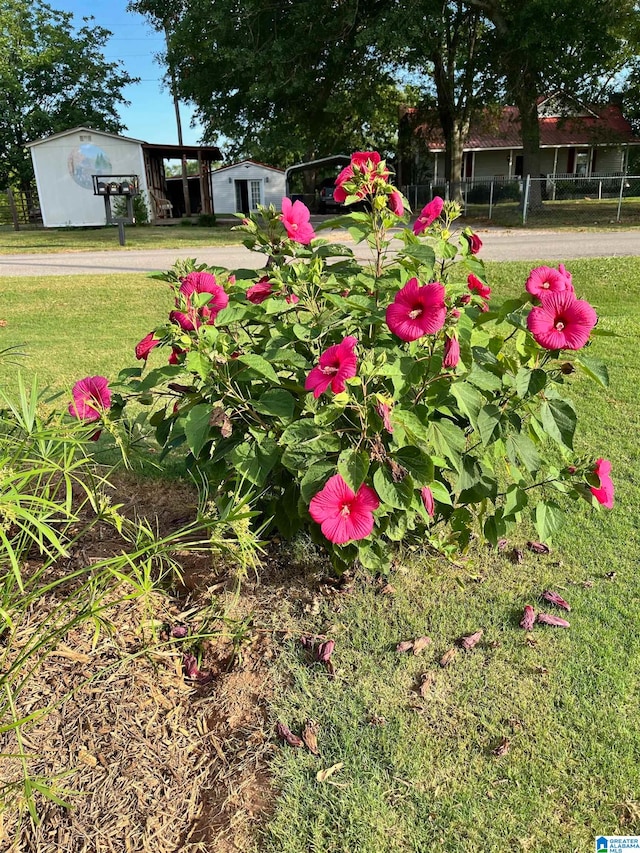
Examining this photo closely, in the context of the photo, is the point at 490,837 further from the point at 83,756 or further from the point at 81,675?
the point at 81,675

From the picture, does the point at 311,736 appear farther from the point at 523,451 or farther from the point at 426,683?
the point at 523,451

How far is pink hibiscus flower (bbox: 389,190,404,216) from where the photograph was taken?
6.21ft

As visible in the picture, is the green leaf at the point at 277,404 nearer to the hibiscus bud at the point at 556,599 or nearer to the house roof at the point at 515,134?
the hibiscus bud at the point at 556,599

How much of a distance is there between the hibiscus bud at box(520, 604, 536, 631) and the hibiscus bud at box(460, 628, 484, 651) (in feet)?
0.52

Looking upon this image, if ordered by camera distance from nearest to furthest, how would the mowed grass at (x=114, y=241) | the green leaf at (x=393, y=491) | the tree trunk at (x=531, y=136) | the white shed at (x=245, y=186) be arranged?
the green leaf at (x=393, y=491), the mowed grass at (x=114, y=241), the tree trunk at (x=531, y=136), the white shed at (x=245, y=186)

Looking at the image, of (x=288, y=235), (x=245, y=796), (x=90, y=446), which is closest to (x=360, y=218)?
(x=288, y=235)

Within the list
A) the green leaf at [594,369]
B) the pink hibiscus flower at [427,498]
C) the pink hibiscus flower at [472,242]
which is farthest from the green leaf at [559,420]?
the pink hibiscus flower at [472,242]

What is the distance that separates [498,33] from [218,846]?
69.0 feet

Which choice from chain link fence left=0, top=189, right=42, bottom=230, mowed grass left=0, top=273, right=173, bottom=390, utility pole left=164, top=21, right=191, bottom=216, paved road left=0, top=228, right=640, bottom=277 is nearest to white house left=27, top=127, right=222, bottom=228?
utility pole left=164, top=21, right=191, bottom=216

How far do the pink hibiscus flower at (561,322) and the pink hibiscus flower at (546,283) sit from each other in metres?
0.04

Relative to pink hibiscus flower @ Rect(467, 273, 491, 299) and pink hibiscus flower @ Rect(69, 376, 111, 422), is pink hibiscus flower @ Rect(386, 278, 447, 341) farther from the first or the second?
pink hibiscus flower @ Rect(69, 376, 111, 422)

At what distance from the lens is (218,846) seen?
4.93 feet

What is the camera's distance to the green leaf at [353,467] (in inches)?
64.1

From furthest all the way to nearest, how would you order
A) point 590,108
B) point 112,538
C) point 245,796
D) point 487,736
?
1. point 590,108
2. point 112,538
3. point 487,736
4. point 245,796
